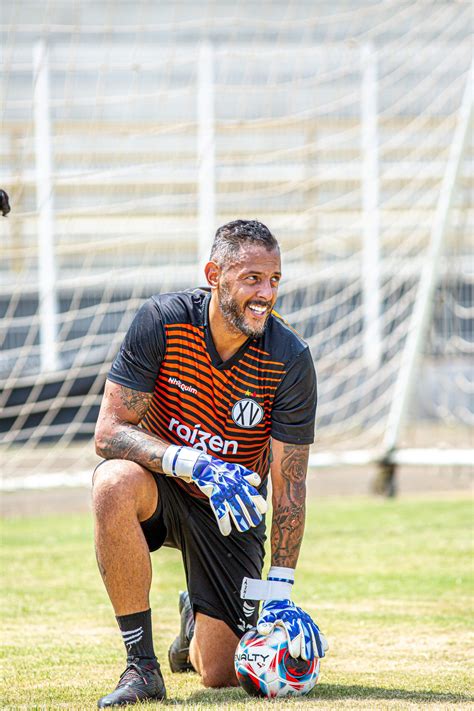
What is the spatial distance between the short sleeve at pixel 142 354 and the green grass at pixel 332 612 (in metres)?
1.01

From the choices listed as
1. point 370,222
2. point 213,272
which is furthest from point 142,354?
point 370,222

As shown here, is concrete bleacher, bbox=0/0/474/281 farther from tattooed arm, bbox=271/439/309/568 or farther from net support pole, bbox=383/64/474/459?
tattooed arm, bbox=271/439/309/568

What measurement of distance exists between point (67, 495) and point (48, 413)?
1.16 m

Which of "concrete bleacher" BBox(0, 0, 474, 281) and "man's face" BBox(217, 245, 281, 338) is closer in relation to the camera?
"man's face" BBox(217, 245, 281, 338)

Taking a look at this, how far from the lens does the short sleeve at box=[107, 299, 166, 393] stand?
3932 millimetres

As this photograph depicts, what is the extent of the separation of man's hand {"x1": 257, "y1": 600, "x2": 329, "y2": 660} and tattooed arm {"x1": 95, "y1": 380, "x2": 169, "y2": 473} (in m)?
0.58

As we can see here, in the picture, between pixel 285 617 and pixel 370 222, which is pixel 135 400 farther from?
pixel 370 222

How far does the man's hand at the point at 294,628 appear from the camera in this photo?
11.8ft

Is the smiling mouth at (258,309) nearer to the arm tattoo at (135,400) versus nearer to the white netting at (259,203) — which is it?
the arm tattoo at (135,400)

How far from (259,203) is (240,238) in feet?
30.8

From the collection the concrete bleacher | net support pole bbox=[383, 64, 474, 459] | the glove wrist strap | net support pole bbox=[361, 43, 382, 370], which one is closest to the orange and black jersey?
the glove wrist strap

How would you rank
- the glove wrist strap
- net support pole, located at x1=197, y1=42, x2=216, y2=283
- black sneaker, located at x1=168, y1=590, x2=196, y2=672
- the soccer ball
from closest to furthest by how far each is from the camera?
1. the soccer ball
2. the glove wrist strap
3. black sneaker, located at x1=168, y1=590, x2=196, y2=672
4. net support pole, located at x1=197, y1=42, x2=216, y2=283

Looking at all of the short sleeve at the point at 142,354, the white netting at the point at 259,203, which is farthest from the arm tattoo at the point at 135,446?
the white netting at the point at 259,203

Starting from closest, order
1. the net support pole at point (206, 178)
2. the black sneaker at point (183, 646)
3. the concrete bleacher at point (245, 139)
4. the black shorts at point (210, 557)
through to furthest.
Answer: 1. the black shorts at point (210, 557)
2. the black sneaker at point (183, 646)
3. the net support pole at point (206, 178)
4. the concrete bleacher at point (245, 139)
